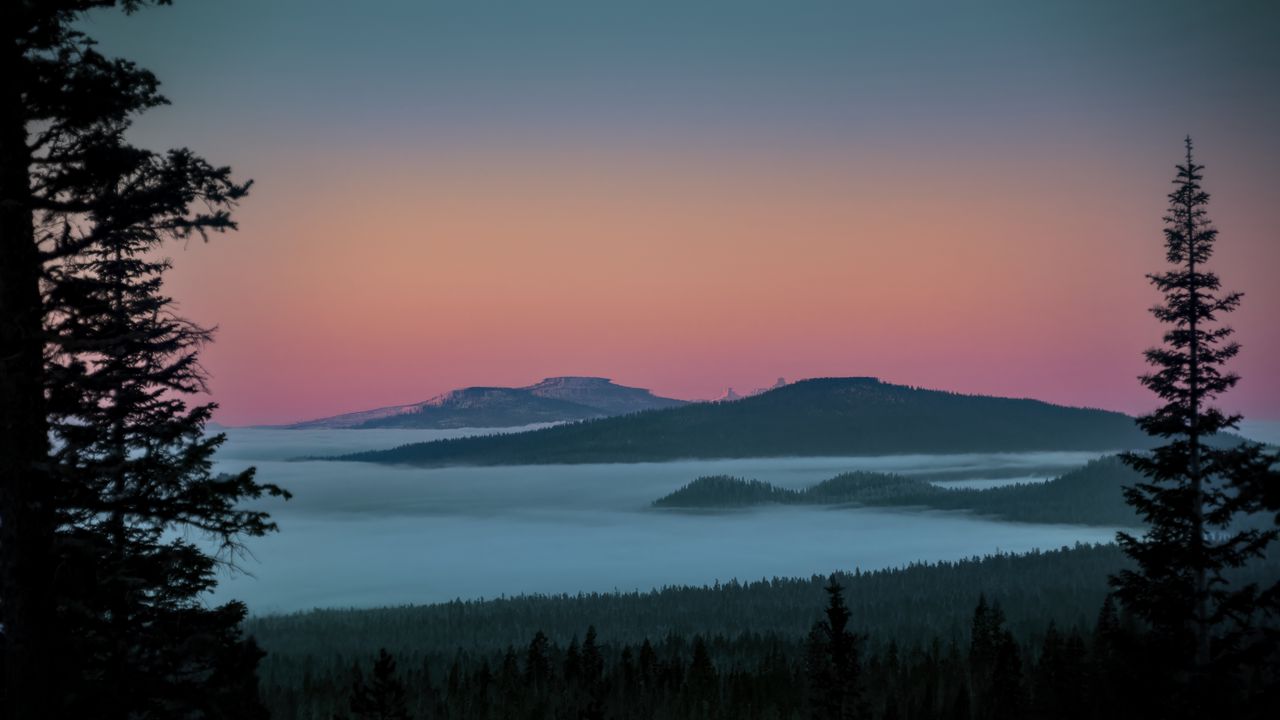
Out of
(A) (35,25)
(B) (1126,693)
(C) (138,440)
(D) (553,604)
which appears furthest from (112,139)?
(D) (553,604)

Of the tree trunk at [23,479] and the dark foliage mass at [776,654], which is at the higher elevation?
the tree trunk at [23,479]

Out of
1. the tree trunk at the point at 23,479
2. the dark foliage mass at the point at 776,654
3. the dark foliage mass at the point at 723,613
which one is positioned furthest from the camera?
the dark foliage mass at the point at 723,613

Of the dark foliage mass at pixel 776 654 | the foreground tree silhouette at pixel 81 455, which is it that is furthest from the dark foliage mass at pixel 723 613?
the foreground tree silhouette at pixel 81 455

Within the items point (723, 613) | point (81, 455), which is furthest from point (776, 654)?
point (723, 613)

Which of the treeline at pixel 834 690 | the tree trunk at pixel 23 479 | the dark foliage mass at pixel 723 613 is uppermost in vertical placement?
the tree trunk at pixel 23 479

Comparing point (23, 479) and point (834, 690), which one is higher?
point (23, 479)

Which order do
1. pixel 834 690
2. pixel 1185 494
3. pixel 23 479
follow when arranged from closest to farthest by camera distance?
pixel 23 479 → pixel 834 690 → pixel 1185 494

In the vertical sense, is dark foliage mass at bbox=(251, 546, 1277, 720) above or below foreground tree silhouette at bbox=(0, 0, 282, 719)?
below

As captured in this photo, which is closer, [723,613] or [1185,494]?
[1185,494]

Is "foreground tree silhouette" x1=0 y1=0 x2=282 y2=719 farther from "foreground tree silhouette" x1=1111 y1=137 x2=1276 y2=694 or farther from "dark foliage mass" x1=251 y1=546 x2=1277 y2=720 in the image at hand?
"foreground tree silhouette" x1=1111 y1=137 x2=1276 y2=694

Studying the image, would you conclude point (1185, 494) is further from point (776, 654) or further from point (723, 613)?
point (723, 613)

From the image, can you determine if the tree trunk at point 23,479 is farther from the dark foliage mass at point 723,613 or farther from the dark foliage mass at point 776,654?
the dark foliage mass at point 723,613

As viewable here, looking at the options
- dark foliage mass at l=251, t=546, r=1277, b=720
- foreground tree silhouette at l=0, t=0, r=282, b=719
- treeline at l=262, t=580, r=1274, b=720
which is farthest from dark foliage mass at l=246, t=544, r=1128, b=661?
foreground tree silhouette at l=0, t=0, r=282, b=719

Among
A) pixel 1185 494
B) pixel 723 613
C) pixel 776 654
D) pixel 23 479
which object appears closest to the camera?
pixel 23 479
